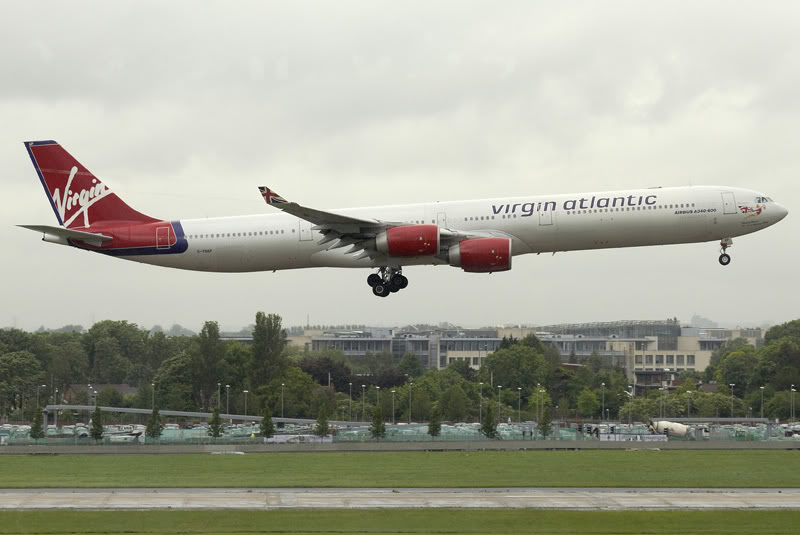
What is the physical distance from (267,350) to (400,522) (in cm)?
12119

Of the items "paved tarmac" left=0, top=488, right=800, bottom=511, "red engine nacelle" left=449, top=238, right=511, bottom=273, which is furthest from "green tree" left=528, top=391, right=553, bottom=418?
"paved tarmac" left=0, top=488, right=800, bottom=511

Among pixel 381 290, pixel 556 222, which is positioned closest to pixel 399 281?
pixel 381 290

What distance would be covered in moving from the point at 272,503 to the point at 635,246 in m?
24.4

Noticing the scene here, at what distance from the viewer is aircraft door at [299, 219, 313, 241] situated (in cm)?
6200

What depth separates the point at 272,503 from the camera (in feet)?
159

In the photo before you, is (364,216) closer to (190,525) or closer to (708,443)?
(190,525)

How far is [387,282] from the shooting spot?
62.4 metres

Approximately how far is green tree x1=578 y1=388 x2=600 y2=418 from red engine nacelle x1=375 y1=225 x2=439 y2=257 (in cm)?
11211

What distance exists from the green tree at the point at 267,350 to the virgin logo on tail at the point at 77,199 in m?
94.3

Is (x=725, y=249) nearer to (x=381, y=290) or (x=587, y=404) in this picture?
(x=381, y=290)

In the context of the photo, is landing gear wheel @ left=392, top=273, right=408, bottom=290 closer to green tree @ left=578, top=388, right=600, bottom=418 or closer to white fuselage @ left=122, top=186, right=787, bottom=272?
white fuselage @ left=122, top=186, right=787, bottom=272

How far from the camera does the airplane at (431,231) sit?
58.7 metres

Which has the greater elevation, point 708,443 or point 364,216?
point 364,216

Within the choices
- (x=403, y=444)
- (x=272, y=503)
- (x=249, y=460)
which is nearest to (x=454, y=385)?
(x=403, y=444)
